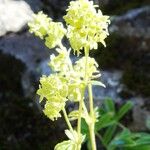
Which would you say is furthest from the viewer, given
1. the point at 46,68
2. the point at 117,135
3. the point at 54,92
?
the point at 46,68

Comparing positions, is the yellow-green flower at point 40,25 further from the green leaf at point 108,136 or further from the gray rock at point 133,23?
the gray rock at point 133,23

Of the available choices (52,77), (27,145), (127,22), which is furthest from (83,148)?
(52,77)

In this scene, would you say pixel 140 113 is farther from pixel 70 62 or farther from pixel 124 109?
pixel 70 62

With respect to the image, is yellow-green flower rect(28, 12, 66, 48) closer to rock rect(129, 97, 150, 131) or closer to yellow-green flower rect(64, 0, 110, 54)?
yellow-green flower rect(64, 0, 110, 54)

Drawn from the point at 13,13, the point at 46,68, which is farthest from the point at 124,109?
the point at 13,13

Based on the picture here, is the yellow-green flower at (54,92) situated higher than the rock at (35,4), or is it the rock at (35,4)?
the rock at (35,4)

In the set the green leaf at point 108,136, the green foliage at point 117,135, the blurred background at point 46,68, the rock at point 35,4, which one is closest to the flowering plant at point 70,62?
the green foliage at point 117,135

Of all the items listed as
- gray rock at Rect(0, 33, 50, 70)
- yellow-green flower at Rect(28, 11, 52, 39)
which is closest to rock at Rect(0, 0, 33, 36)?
gray rock at Rect(0, 33, 50, 70)
